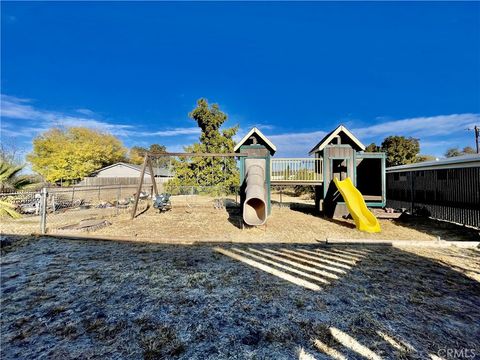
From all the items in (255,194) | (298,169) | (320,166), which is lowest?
(255,194)

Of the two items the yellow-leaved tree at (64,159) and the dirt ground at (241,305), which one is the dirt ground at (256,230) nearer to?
Result: the dirt ground at (241,305)

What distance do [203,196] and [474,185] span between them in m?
18.9

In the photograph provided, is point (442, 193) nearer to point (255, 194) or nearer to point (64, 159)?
point (255, 194)

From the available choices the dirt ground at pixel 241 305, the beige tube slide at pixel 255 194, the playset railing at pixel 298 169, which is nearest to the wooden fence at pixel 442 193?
the dirt ground at pixel 241 305

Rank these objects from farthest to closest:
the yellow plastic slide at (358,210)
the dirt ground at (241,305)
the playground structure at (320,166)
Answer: the playground structure at (320,166)
the yellow plastic slide at (358,210)
the dirt ground at (241,305)

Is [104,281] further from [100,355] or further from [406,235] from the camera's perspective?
[406,235]

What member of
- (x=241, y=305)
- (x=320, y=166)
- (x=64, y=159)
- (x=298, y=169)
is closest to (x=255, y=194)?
(x=298, y=169)

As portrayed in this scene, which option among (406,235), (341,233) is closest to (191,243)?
(341,233)

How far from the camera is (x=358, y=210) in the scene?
9.02 meters

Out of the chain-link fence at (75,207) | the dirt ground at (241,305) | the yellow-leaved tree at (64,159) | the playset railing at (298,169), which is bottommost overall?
the dirt ground at (241,305)

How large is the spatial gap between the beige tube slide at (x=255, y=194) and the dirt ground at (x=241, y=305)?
3030 millimetres

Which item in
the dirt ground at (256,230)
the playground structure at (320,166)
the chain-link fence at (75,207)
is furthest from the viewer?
the playground structure at (320,166)

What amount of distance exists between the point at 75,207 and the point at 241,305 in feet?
53.3

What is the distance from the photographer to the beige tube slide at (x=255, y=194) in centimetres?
831
